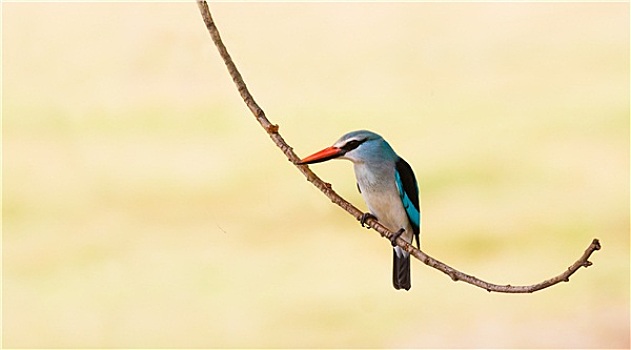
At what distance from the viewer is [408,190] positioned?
1040 millimetres

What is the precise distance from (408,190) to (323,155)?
28 cm

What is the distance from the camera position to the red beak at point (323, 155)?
744mm

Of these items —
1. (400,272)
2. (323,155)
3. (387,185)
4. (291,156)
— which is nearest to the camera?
(291,156)

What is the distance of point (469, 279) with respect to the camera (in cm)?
68

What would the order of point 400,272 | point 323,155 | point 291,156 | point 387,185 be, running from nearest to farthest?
point 291,156 → point 323,155 → point 387,185 → point 400,272

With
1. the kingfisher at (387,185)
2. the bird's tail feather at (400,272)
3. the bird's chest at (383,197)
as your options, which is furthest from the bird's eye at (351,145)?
the bird's tail feather at (400,272)

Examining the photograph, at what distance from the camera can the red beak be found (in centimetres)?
74

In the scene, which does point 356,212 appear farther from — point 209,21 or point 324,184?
point 209,21

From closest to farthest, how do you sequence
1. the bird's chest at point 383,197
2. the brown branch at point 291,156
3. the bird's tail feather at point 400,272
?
the brown branch at point 291,156
the bird's chest at point 383,197
the bird's tail feather at point 400,272

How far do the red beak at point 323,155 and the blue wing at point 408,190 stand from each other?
19 cm

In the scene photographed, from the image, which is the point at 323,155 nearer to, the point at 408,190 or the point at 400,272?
the point at 408,190

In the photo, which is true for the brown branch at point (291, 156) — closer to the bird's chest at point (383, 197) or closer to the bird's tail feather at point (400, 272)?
the bird's chest at point (383, 197)

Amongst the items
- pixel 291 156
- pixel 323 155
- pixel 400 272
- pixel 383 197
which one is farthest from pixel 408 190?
pixel 291 156

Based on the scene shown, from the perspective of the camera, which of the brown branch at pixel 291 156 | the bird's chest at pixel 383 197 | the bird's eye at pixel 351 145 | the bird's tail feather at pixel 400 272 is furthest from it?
the bird's tail feather at pixel 400 272
